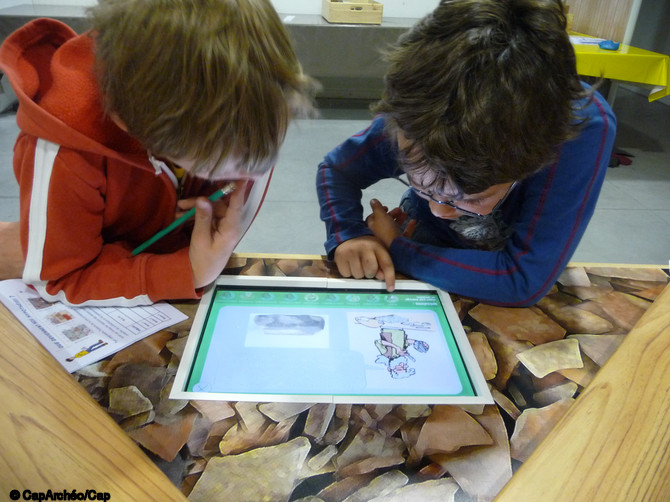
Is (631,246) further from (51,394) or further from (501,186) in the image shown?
(51,394)

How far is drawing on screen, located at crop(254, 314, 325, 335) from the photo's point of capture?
0.59m

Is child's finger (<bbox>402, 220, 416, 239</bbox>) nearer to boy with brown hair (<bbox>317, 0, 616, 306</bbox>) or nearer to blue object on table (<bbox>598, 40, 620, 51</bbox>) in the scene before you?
boy with brown hair (<bbox>317, 0, 616, 306</bbox>)

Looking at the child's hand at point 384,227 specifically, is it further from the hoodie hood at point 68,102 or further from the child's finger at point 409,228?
the hoodie hood at point 68,102

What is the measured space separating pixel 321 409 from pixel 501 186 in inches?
12.9

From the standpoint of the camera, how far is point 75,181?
1.81 feet

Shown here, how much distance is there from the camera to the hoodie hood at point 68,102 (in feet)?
1.69

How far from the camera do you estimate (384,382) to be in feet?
1.77

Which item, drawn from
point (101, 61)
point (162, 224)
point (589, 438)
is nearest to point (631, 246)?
point (589, 438)

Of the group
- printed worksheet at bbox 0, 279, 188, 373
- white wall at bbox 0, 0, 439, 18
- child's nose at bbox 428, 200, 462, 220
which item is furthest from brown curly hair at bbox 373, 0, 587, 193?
white wall at bbox 0, 0, 439, 18

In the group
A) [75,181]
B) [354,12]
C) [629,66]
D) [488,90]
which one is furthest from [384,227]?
[354,12]

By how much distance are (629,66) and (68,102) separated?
7.45 feet

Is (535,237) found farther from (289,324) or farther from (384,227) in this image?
(289,324)

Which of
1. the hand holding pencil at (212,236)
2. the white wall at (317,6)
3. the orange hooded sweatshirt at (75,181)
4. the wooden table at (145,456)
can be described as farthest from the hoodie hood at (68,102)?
the white wall at (317,6)

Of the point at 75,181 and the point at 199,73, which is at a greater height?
the point at 199,73
